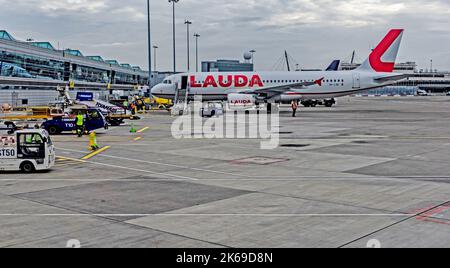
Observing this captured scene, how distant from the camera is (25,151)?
69.4ft

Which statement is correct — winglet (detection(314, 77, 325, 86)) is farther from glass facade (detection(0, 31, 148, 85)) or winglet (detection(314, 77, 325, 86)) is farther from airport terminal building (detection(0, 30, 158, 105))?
glass facade (detection(0, 31, 148, 85))

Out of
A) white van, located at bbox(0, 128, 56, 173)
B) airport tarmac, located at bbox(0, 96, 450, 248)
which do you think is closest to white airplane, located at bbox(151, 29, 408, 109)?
airport tarmac, located at bbox(0, 96, 450, 248)

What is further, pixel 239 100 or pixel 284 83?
pixel 284 83

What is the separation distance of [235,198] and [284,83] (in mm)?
55773

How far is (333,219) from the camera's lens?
1267cm

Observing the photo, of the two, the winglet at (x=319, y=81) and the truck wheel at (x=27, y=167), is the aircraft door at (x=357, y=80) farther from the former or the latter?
the truck wheel at (x=27, y=167)

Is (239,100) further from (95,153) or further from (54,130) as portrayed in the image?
(95,153)

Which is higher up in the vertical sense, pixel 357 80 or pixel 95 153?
pixel 357 80

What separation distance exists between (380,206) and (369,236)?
3.52 m

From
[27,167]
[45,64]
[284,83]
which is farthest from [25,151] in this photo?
[45,64]

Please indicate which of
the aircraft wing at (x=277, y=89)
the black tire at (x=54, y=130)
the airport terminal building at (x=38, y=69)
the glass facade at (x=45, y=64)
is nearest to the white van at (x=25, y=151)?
the black tire at (x=54, y=130)

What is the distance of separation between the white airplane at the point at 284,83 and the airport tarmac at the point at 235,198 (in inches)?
1518

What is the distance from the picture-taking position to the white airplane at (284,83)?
67.8 meters

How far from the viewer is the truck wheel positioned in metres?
21.2
